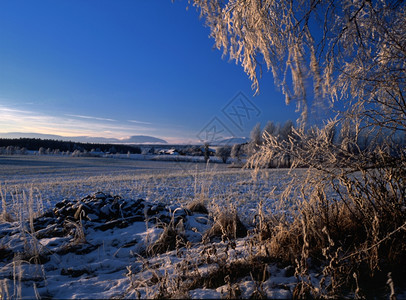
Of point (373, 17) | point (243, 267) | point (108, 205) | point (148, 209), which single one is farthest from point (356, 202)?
point (108, 205)

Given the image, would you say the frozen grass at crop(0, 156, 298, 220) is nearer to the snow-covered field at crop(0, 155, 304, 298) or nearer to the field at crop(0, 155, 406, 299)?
the field at crop(0, 155, 406, 299)

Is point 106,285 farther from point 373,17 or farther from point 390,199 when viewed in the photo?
point 373,17

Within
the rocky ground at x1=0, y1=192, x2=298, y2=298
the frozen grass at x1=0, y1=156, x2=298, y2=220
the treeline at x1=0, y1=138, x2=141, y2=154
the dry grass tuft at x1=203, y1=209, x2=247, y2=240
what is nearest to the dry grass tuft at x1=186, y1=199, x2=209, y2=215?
the rocky ground at x1=0, y1=192, x2=298, y2=298

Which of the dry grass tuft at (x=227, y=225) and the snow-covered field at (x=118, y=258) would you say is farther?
the dry grass tuft at (x=227, y=225)

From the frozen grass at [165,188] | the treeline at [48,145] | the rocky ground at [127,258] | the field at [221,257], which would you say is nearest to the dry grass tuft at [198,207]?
the rocky ground at [127,258]

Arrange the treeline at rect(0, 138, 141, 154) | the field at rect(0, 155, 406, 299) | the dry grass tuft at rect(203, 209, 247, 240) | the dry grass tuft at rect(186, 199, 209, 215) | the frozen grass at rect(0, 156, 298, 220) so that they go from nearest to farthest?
the field at rect(0, 155, 406, 299) < the dry grass tuft at rect(203, 209, 247, 240) < the dry grass tuft at rect(186, 199, 209, 215) < the frozen grass at rect(0, 156, 298, 220) < the treeline at rect(0, 138, 141, 154)

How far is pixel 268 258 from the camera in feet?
8.05

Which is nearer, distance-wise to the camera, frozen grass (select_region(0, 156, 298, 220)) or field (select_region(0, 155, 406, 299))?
field (select_region(0, 155, 406, 299))

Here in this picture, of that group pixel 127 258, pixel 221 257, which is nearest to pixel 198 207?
pixel 127 258

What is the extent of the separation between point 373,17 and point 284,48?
118 cm

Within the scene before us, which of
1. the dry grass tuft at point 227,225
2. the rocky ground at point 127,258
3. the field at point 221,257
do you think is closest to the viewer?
the field at point 221,257

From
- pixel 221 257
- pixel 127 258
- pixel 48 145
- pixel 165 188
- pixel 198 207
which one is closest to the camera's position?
pixel 221 257

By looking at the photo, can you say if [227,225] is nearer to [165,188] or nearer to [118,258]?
[118,258]

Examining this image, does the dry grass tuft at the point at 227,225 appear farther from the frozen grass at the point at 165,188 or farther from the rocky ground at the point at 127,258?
the frozen grass at the point at 165,188
